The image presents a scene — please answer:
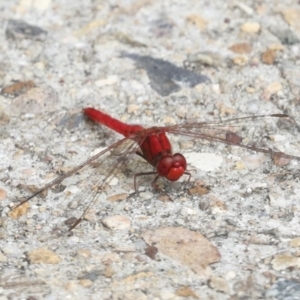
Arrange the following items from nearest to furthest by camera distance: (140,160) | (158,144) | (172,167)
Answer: (172,167), (158,144), (140,160)

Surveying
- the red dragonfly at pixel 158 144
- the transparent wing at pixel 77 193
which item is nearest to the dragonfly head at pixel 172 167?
Answer: the red dragonfly at pixel 158 144

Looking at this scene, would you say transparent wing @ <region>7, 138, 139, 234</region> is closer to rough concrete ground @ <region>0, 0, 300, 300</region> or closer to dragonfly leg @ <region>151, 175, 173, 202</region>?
rough concrete ground @ <region>0, 0, 300, 300</region>

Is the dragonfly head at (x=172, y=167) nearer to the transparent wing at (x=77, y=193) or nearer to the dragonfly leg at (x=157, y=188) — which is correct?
the dragonfly leg at (x=157, y=188)

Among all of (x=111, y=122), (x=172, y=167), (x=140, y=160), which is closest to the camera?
(x=172, y=167)

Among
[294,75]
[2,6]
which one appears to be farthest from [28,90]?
[294,75]

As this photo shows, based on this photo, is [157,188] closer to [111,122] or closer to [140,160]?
[140,160]

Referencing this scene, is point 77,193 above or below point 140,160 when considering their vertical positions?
below

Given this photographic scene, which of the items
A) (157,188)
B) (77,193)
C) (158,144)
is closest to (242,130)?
(158,144)

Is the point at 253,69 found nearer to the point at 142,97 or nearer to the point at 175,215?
the point at 142,97
